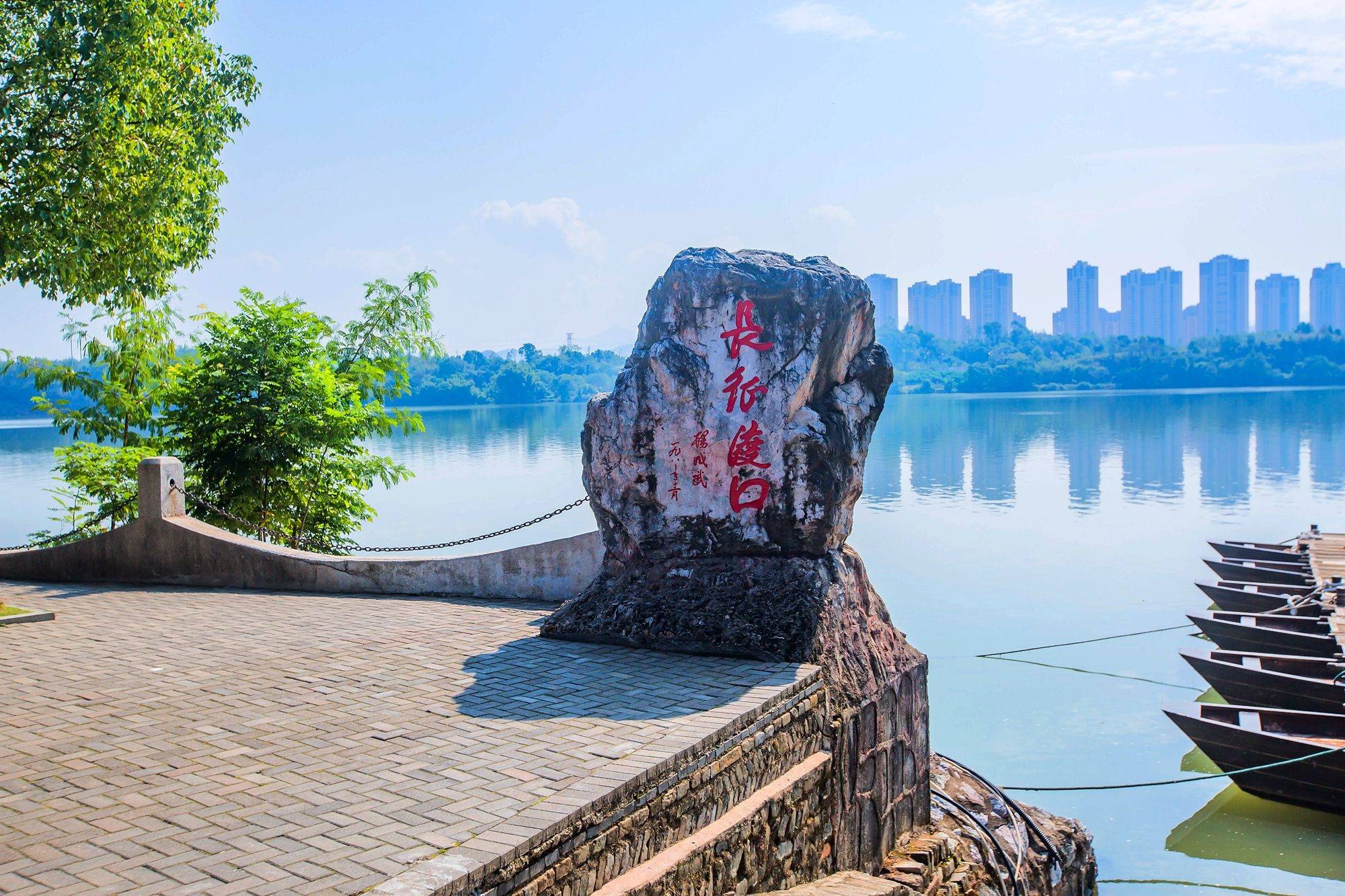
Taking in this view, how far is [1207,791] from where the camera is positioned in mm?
10992

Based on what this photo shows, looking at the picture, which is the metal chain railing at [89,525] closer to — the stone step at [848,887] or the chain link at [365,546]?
the chain link at [365,546]

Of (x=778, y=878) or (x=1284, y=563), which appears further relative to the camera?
(x=1284, y=563)

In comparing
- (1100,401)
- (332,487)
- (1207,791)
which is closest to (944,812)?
(1207,791)

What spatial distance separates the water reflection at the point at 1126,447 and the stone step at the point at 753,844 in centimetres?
2314

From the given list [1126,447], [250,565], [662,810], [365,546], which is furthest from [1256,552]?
[1126,447]

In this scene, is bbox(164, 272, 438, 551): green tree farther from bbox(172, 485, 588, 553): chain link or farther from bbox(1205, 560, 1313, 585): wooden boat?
bbox(1205, 560, 1313, 585): wooden boat

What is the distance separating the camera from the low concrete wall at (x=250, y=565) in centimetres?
841

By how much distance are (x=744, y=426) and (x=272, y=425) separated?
6526mm

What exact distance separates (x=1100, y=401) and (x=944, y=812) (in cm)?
7443

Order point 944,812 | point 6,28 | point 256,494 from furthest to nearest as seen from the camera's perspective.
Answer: point 256,494 → point 6,28 → point 944,812

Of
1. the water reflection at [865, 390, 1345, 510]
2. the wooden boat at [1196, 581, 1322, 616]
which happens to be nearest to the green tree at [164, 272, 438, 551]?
the wooden boat at [1196, 581, 1322, 616]

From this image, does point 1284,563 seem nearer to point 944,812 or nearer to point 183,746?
point 944,812

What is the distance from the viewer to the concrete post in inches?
371
